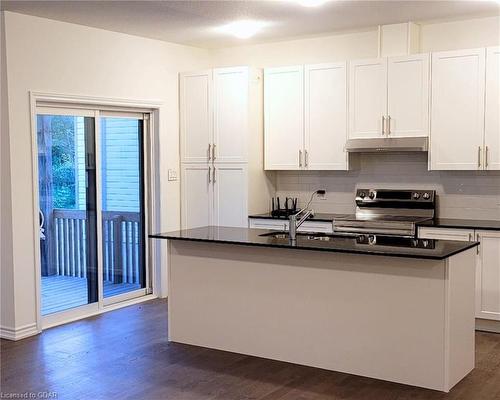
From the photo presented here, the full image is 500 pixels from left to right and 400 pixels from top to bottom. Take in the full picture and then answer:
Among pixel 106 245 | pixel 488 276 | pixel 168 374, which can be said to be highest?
pixel 106 245

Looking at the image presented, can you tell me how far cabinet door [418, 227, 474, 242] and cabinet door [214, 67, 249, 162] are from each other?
200cm

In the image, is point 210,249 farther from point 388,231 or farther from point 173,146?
point 173,146

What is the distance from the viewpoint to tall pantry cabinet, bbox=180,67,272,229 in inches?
269

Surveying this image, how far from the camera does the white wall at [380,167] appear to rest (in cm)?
A: 605

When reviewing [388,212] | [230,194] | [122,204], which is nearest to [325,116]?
[388,212]

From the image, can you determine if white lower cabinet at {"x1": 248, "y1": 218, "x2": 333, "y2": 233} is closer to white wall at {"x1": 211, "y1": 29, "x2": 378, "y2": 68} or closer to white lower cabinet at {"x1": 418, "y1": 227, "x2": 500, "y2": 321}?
white lower cabinet at {"x1": 418, "y1": 227, "x2": 500, "y2": 321}

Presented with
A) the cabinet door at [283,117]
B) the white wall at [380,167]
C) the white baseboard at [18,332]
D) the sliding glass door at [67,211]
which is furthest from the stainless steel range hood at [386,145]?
the white baseboard at [18,332]

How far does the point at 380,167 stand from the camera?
6.62 meters

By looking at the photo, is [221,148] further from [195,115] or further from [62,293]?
[62,293]

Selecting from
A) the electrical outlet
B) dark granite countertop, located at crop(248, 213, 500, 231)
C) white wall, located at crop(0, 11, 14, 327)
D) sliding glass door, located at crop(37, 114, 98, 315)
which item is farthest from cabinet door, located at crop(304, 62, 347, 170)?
white wall, located at crop(0, 11, 14, 327)

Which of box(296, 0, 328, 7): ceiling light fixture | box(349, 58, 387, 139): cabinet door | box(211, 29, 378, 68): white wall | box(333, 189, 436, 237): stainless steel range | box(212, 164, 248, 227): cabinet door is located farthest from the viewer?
box(212, 164, 248, 227): cabinet door

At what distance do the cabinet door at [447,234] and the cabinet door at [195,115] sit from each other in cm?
243

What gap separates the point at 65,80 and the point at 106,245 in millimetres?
1693

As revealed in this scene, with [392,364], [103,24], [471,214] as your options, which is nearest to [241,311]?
[392,364]
